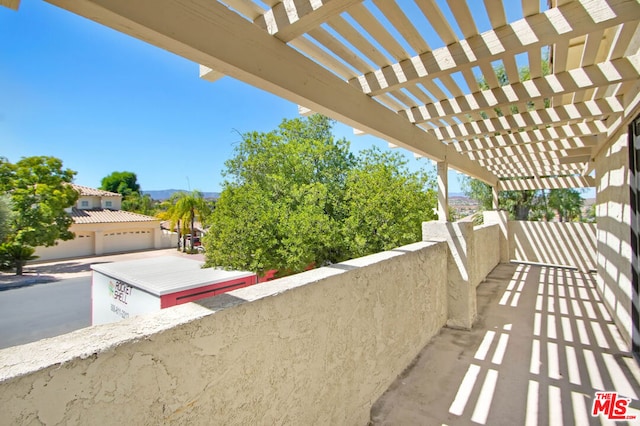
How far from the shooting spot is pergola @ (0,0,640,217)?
5.01ft

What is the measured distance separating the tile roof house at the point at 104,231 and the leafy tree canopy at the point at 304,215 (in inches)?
887

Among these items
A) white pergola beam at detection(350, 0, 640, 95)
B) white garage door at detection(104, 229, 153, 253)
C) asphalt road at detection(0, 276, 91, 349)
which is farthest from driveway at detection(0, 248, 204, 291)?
white pergola beam at detection(350, 0, 640, 95)

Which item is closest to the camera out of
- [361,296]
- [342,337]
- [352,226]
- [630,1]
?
[630,1]

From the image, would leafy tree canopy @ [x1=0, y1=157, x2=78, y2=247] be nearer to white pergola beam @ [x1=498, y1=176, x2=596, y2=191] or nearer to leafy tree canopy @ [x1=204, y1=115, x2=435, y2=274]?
leafy tree canopy @ [x1=204, y1=115, x2=435, y2=274]

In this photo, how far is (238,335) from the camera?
1476mm

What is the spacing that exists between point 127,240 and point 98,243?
2.21m

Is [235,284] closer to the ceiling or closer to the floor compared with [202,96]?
closer to the floor

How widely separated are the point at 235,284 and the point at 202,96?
34.4 metres

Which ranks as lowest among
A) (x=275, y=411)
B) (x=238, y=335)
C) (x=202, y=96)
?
(x=275, y=411)

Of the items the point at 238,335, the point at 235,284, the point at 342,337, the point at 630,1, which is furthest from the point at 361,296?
the point at 235,284

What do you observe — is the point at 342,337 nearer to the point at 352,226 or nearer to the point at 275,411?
the point at 275,411

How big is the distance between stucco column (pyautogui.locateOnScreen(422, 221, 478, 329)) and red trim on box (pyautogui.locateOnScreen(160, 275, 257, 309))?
3.88 meters

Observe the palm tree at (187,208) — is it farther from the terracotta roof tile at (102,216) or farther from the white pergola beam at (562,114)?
the white pergola beam at (562,114)

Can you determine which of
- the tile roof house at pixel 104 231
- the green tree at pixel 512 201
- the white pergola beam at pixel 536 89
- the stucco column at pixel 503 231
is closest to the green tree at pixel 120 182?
the tile roof house at pixel 104 231
